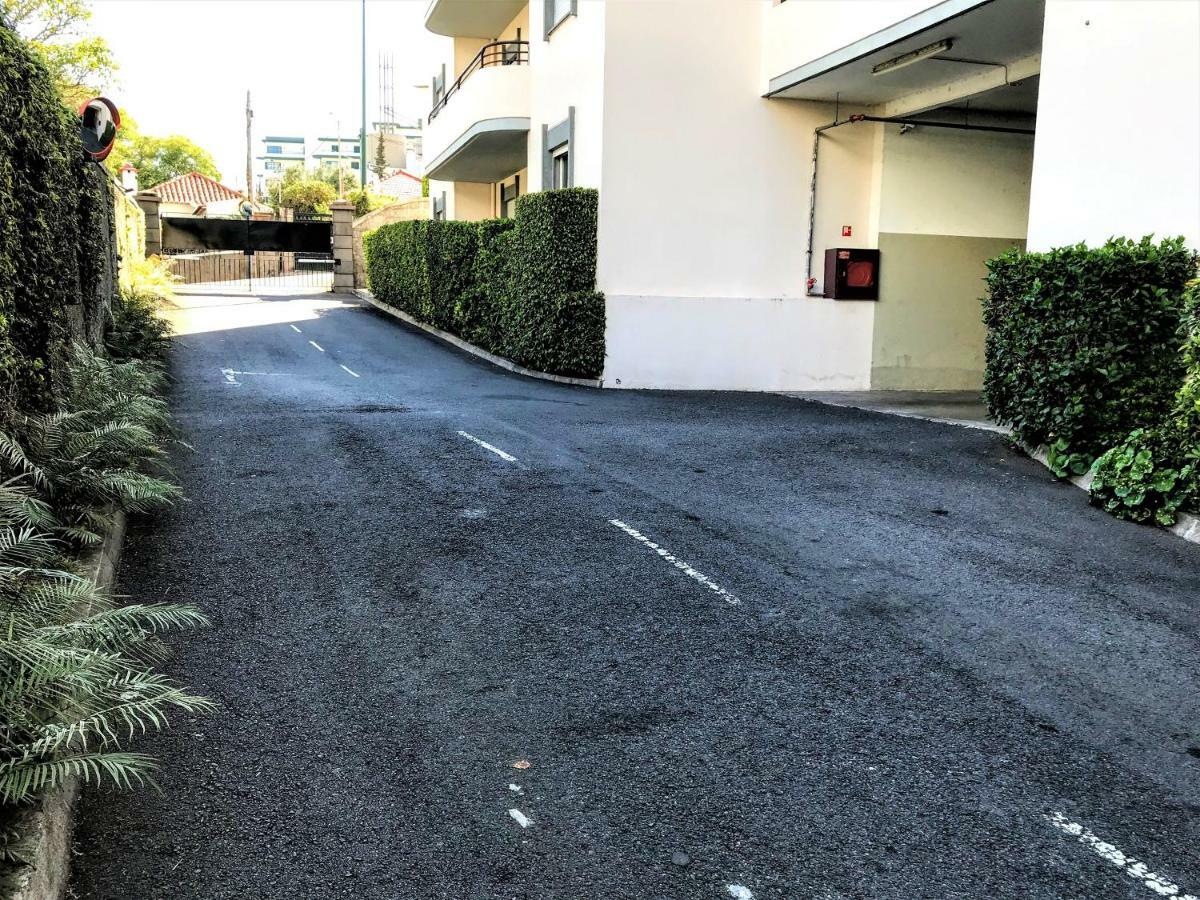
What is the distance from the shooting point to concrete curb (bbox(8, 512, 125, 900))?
2.85 m

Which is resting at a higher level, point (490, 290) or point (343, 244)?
point (343, 244)

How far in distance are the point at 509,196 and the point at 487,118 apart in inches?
219

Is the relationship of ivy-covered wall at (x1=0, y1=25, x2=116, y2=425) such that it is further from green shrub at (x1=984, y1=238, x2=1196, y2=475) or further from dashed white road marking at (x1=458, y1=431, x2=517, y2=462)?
green shrub at (x1=984, y1=238, x2=1196, y2=475)

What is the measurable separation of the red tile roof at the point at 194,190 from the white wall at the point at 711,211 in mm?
57449

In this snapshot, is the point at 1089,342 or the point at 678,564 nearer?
the point at 678,564

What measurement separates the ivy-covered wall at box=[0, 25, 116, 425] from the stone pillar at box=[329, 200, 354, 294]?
28.3 m

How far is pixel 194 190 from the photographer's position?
69.1 metres

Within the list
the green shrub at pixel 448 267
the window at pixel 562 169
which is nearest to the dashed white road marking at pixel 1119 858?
the window at pixel 562 169

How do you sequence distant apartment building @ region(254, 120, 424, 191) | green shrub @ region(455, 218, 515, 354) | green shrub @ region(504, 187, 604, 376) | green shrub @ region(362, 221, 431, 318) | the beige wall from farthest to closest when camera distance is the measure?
distant apartment building @ region(254, 120, 424, 191)
green shrub @ region(362, 221, 431, 318)
green shrub @ region(455, 218, 515, 354)
the beige wall
green shrub @ region(504, 187, 604, 376)

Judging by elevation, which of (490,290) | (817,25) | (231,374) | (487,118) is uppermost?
(817,25)

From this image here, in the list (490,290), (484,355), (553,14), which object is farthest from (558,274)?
(553,14)

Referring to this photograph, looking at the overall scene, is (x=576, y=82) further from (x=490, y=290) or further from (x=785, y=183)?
(x=490, y=290)

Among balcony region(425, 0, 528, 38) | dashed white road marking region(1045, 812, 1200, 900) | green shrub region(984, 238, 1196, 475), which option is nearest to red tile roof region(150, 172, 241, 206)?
balcony region(425, 0, 528, 38)

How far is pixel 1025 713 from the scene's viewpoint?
4.58 m
